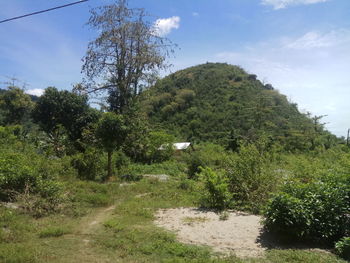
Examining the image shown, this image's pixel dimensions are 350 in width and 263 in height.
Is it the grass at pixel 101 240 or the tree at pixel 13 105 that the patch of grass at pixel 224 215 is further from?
the tree at pixel 13 105

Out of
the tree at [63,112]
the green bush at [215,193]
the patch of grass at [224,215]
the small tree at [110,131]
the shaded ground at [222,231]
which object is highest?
the tree at [63,112]

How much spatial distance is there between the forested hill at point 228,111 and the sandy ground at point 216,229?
20225 millimetres

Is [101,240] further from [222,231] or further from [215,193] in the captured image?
[215,193]

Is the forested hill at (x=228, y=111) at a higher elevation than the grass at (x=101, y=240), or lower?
higher

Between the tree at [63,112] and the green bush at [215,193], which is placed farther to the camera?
the tree at [63,112]

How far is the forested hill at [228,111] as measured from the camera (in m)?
30.7

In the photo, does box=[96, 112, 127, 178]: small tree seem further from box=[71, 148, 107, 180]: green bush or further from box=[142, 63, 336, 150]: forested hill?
box=[142, 63, 336, 150]: forested hill

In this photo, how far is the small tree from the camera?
10618mm

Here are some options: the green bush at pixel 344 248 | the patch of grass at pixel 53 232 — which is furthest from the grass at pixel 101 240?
the green bush at pixel 344 248

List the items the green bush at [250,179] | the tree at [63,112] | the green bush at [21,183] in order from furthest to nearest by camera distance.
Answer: the tree at [63,112] → the green bush at [250,179] → the green bush at [21,183]

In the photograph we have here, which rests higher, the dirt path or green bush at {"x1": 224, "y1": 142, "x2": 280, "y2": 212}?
green bush at {"x1": 224, "y1": 142, "x2": 280, "y2": 212}

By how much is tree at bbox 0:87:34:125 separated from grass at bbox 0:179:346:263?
23846 mm

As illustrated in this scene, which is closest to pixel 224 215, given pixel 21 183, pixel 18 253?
pixel 18 253

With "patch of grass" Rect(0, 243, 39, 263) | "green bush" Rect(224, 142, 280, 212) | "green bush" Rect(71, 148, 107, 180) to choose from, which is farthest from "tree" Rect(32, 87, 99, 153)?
"patch of grass" Rect(0, 243, 39, 263)
